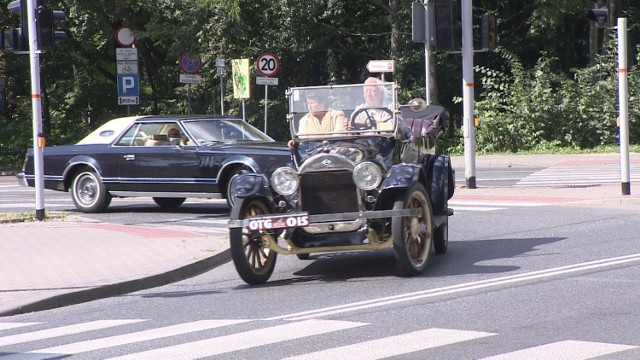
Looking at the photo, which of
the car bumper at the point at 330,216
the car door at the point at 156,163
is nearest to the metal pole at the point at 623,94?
the car door at the point at 156,163

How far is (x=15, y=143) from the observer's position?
38656 mm

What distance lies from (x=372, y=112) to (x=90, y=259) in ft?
11.6

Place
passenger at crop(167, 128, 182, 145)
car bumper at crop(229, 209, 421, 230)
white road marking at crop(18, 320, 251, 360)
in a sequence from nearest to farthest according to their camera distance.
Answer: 1. white road marking at crop(18, 320, 251, 360)
2. car bumper at crop(229, 209, 421, 230)
3. passenger at crop(167, 128, 182, 145)

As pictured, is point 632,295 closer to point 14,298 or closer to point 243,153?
point 14,298

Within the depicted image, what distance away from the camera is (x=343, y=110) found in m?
12.2

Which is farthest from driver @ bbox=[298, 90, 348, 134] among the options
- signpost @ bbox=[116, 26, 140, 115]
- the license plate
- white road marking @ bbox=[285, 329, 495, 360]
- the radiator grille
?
signpost @ bbox=[116, 26, 140, 115]

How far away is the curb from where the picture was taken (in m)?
10.1

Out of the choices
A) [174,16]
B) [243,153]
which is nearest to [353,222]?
[243,153]

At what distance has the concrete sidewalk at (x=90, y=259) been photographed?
34.7 feet

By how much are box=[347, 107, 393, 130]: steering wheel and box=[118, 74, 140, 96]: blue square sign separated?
1688 cm

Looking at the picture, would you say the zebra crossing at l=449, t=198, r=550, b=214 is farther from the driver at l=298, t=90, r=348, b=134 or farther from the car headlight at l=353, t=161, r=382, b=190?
the car headlight at l=353, t=161, r=382, b=190

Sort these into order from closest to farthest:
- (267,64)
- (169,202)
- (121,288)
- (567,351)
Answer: (567,351), (121,288), (169,202), (267,64)

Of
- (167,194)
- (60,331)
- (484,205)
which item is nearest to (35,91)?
(167,194)

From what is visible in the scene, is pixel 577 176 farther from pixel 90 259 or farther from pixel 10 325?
pixel 10 325
